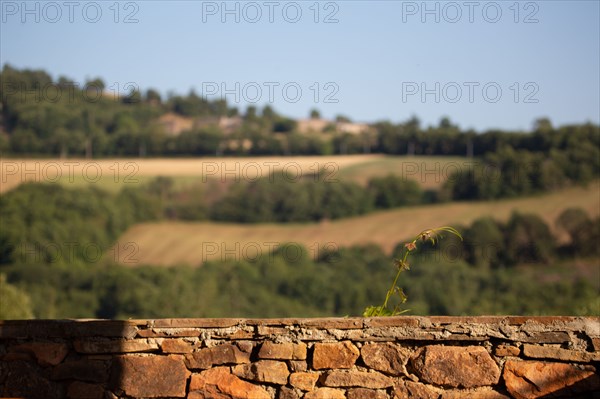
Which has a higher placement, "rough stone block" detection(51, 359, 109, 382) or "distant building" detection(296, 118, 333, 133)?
"distant building" detection(296, 118, 333, 133)

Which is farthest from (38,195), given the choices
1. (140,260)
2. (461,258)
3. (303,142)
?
(461,258)

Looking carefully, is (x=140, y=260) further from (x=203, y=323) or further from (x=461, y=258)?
(x=203, y=323)

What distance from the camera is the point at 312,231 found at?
46031 millimetres

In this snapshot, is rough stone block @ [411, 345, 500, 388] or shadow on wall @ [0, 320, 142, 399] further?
shadow on wall @ [0, 320, 142, 399]

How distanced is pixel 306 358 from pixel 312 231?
41810 mm

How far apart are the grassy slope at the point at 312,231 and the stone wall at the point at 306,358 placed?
3751 cm

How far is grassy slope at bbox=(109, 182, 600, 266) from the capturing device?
42531 mm

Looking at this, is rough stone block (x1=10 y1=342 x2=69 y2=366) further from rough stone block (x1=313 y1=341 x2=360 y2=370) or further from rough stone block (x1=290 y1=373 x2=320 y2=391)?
rough stone block (x1=313 y1=341 x2=360 y2=370)

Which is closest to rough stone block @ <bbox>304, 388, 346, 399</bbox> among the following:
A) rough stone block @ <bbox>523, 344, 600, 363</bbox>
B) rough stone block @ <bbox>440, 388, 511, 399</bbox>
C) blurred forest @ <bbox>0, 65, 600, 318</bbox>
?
rough stone block @ <bbox>440, 388, 511, 399</bbox>

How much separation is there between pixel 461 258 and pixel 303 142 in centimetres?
1278

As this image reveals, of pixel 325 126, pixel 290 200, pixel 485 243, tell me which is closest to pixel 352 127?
pixel 325 126

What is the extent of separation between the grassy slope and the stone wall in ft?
123

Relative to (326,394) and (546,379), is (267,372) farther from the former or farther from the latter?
(546,379)

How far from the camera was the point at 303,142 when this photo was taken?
170ft
